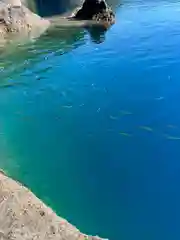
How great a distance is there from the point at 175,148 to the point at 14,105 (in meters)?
8.00

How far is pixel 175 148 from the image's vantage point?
1523 centimetres

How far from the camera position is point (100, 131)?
16.8 m

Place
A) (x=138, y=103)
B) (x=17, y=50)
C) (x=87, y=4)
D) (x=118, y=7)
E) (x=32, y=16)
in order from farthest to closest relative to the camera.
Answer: (x=118, y=7), (x=87, y=4), (x=32, y=16), (x=17, y=50), (x=138, y=103)

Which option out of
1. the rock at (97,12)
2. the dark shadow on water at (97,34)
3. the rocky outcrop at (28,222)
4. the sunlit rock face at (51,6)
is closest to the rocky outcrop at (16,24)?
the dark shadow on water at (97,34)

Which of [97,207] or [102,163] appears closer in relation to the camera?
[97,207]

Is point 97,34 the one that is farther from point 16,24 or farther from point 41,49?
point 16,24

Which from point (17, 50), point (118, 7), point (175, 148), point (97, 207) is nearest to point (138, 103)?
point (175, 148)

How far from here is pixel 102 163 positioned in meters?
14.6

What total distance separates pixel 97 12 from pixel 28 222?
94.1 ft

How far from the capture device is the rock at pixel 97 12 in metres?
35.2

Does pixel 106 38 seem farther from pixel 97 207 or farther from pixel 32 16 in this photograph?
pixel 97 207

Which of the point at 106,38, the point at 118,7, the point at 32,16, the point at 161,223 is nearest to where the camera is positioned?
the point at 161,223

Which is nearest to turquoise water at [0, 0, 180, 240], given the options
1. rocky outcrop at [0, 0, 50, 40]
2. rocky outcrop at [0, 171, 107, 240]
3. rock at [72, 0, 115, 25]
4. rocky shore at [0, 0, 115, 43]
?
rocky outcrop at [0, 171, 107, 240]

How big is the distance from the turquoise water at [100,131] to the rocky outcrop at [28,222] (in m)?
1.76
